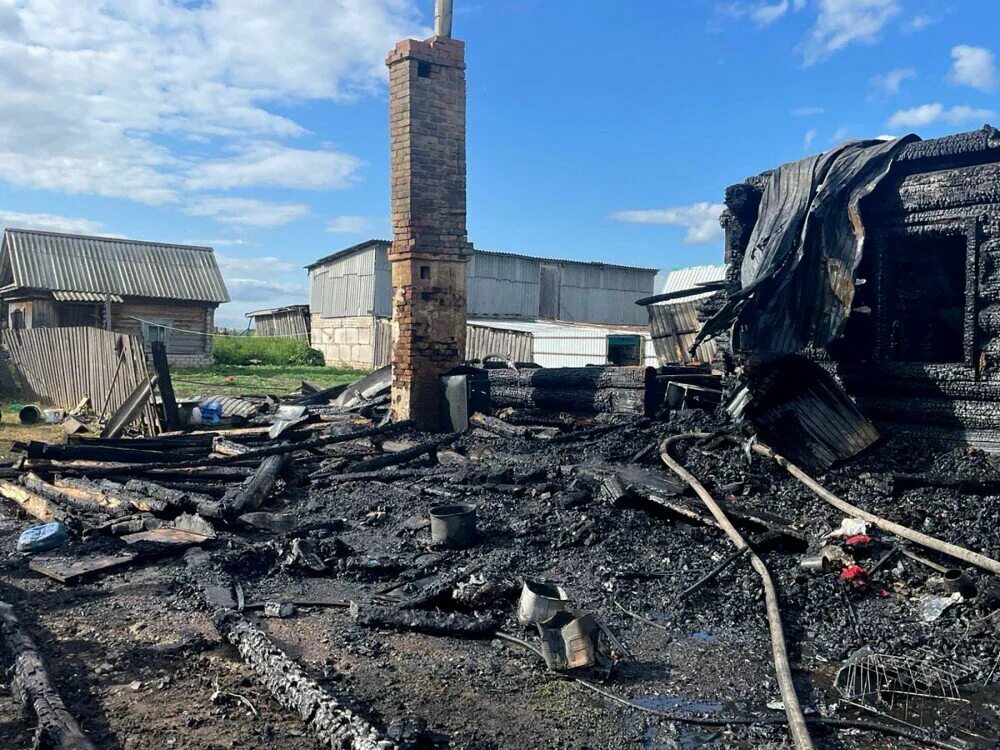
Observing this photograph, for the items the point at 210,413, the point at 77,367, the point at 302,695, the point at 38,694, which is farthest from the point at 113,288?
the point at 302,695

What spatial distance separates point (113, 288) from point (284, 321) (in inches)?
438

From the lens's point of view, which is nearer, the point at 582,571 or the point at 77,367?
Answer: the point at 582,571

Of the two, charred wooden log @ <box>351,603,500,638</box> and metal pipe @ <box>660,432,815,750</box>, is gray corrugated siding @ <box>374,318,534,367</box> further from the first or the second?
charred wooden log @ <box>351,603,500,638</box>

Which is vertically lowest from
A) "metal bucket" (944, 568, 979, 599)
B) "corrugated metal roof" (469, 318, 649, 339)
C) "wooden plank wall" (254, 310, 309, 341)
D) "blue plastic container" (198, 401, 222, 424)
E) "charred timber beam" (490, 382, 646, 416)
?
"metal bucket" (944, 568, 979, 599)

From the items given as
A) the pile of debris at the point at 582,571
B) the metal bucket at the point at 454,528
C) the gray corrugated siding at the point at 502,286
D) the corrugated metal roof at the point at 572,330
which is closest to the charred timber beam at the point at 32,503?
the pile of debris at the point at 582,571

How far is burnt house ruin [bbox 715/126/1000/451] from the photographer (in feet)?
24.6

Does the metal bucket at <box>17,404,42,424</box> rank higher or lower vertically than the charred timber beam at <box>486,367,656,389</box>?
lower

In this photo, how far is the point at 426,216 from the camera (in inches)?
452

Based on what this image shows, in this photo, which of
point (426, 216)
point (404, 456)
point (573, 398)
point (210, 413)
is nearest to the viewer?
point (404, 456)

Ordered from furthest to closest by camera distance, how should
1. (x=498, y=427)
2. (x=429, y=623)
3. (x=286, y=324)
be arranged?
1. (x=286, y=324)
2. (x=498, y=427)
3. (x=429, y=623)

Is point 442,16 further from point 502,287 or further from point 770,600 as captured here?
point 502,287

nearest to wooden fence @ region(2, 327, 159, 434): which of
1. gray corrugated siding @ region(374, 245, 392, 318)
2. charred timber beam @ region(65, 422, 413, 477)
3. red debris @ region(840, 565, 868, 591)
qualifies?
charred timber beam @ region(65, 422, 413, 477)

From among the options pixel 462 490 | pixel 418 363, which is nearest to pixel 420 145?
pixel 418 363

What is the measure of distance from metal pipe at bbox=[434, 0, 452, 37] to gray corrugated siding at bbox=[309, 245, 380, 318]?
66.8ft
